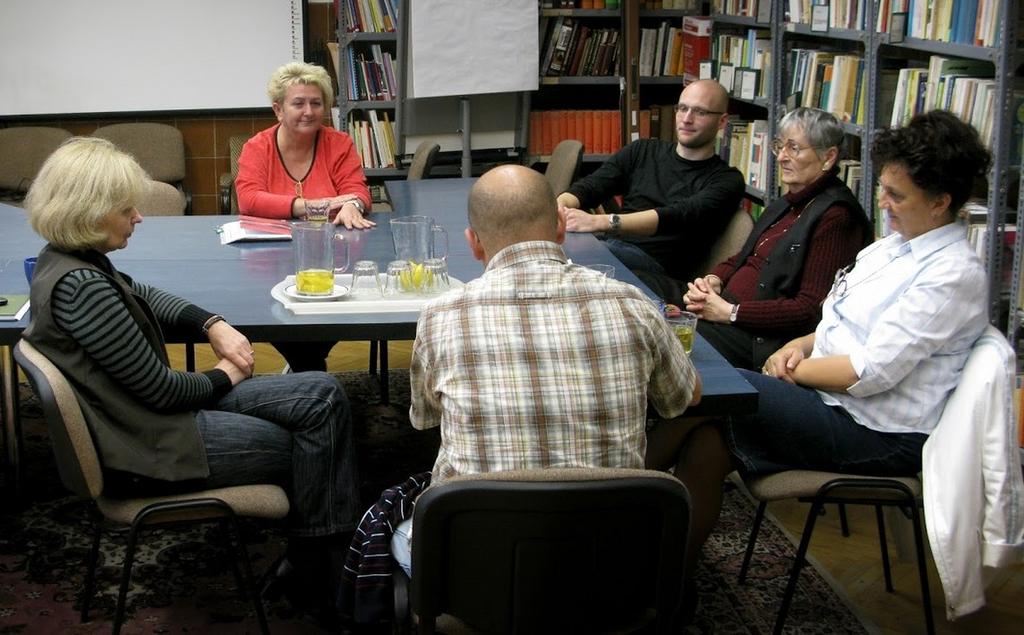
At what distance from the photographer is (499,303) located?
5.90 feet

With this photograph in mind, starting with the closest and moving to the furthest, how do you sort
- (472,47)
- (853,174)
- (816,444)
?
(816,444)
(853,174)
(472,47)

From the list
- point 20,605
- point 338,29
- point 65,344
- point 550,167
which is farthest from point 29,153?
point 65,344

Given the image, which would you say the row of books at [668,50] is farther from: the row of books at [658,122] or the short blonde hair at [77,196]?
the short blonde hair at [77,196]

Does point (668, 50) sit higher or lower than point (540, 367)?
higher

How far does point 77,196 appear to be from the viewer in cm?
226

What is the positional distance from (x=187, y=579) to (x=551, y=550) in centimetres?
154

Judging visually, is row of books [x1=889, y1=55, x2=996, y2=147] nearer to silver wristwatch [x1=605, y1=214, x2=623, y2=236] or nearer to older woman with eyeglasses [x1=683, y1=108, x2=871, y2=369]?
older woman with eyeglasses [x1=683, y1=108, x2=871, y2=369]

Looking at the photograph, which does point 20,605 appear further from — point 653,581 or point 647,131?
point 647,131

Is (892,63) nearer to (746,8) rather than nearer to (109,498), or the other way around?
(746,8)

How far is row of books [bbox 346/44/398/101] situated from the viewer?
608 centimetres

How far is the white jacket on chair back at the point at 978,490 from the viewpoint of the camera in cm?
220

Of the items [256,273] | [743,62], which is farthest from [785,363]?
[743,62]

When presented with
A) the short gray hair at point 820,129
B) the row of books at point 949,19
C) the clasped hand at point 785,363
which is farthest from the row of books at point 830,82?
the clasped hand at point 785,363

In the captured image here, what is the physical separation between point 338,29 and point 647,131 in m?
1.78
